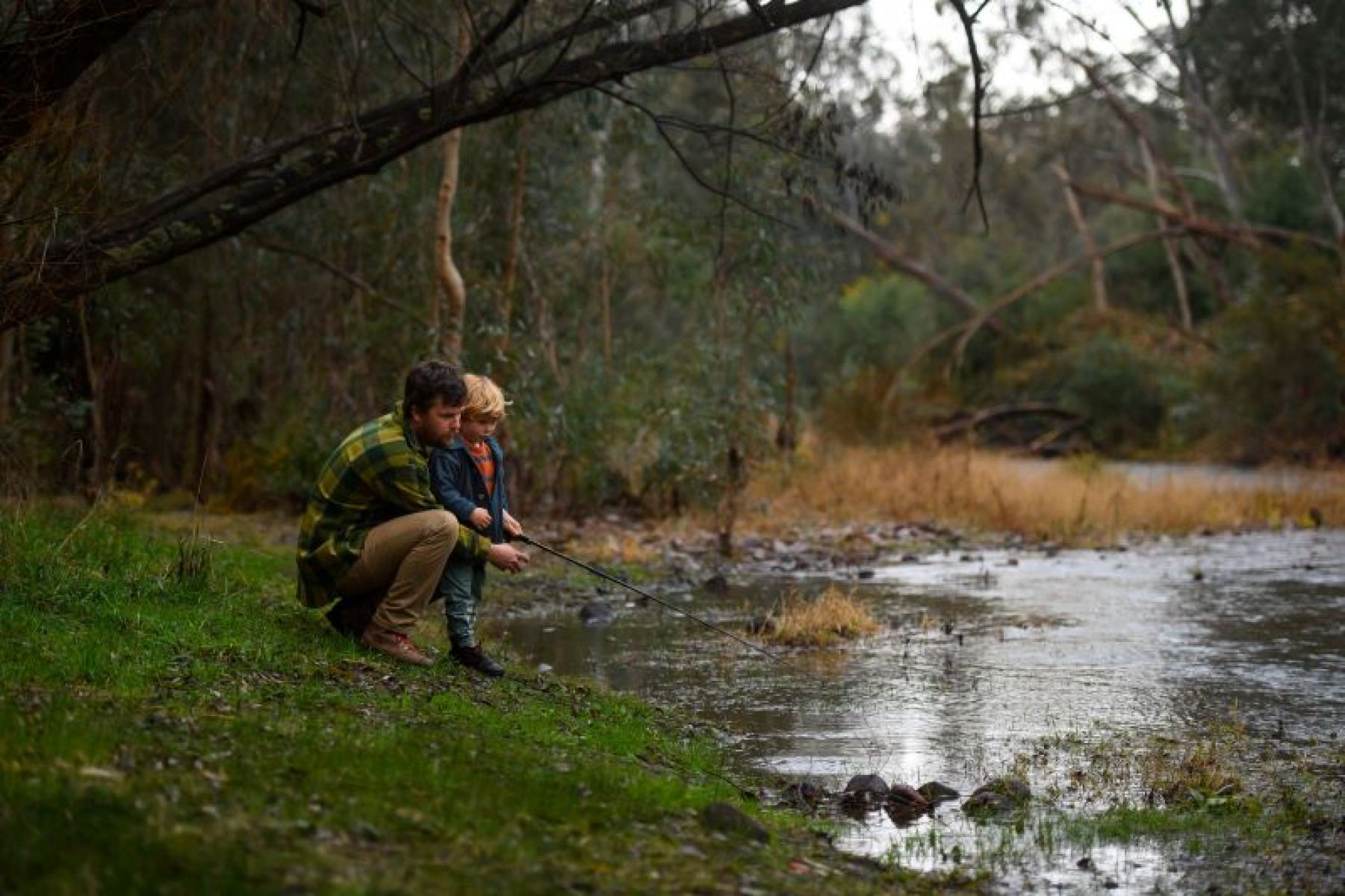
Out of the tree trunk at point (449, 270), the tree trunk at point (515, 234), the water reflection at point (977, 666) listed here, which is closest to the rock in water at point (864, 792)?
the water reflection at point (977, 666)

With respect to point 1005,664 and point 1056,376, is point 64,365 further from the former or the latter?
point 1056,376

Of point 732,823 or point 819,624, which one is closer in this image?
point 732,823

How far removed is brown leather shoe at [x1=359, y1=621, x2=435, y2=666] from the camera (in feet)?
27.2

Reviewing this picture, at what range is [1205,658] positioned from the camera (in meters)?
10.8

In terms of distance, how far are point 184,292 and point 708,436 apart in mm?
6291

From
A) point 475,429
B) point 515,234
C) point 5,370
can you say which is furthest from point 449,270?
point 475,429

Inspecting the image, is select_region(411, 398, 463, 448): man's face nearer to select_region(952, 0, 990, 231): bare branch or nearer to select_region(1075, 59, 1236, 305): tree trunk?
select_region(952, 0, 990, 231): bare branch

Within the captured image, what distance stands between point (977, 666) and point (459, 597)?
3617mm

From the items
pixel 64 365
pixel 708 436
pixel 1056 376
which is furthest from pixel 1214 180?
pixel 64 365

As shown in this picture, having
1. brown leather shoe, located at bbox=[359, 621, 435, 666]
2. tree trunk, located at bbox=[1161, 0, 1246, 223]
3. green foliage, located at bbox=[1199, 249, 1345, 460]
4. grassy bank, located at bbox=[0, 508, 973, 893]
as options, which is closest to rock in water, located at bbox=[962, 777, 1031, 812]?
grassy bank, located at bbox=[0, 508, 973, 893]

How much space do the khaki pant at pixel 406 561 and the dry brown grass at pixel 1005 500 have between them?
1107 cm

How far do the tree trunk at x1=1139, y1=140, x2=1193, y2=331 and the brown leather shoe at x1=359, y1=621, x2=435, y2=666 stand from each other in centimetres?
3156

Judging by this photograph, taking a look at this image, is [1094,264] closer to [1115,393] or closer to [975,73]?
[1115,393]

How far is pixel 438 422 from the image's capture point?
319 inches
